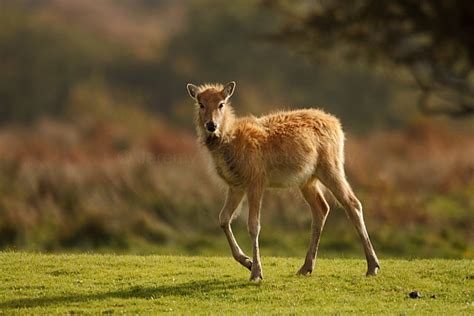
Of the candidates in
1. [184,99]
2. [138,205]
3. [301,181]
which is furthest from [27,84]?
[301,181]

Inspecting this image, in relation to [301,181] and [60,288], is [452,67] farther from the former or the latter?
[60,288]

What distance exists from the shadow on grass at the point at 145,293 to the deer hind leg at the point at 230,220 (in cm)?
30

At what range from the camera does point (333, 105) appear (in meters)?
59.3

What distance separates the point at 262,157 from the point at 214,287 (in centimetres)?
186

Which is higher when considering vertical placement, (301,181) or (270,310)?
(301,181)

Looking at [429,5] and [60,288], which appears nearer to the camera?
[60,288]

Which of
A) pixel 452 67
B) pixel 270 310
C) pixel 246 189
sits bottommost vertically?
pixel 270 310

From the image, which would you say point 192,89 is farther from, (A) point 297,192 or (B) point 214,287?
(B) point 214,287

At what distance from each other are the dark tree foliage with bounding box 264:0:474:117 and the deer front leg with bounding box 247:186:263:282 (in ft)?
39.5

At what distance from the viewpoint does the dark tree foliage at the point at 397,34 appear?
25123 mm

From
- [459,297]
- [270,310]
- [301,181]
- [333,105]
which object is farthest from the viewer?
[333,105]

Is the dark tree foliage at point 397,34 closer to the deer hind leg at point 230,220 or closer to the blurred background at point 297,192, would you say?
the blurred background at point 297,192

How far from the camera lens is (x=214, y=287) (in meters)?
13.2

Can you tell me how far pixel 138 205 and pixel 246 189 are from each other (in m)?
12.7
